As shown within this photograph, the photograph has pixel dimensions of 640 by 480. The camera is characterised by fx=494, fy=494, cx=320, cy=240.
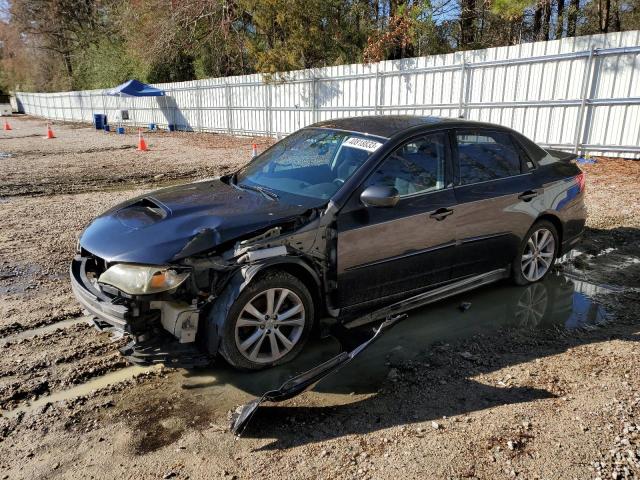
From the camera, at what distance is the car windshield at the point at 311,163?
393cm

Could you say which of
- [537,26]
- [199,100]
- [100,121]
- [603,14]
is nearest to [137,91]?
[100,121]

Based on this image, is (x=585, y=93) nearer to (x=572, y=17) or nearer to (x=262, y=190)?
(x=572, y=17)

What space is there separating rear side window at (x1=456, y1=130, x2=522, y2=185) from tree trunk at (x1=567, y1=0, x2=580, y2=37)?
1488 centimetres

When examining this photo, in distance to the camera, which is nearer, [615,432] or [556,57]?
[615,432]

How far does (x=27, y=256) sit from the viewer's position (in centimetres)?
609

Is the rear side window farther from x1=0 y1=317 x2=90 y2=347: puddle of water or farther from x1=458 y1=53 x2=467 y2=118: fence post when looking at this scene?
x1=458 y1=53 x2=467 y2=118: fence post

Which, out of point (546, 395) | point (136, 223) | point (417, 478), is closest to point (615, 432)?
point (546, 395)

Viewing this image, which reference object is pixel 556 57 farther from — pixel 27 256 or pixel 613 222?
pixel 27 256

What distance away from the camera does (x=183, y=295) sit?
10.3 feet

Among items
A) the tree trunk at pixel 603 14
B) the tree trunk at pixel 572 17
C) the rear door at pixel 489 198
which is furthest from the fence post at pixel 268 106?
the rear door at pixel 489 198

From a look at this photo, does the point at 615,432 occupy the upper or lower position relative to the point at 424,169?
lower

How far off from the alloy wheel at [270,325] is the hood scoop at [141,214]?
97 centimetres

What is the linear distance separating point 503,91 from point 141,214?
38.4 feet

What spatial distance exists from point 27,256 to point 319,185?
4247 mm
